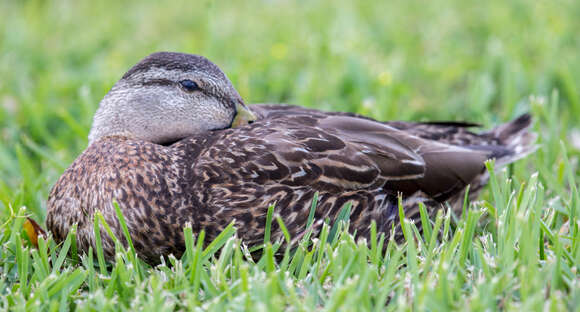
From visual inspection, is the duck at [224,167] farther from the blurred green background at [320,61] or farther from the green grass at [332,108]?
the blurred green background at [320,61]

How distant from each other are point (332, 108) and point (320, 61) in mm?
823

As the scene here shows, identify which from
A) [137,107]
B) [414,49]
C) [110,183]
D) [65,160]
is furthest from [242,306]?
[414,49]

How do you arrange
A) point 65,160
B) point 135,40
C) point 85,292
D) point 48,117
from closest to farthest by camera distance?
point 85,292, point 65,160, point 48,117, point 135,40

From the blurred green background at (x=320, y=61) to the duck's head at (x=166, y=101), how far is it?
0.59 meters

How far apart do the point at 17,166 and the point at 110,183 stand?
1.49m

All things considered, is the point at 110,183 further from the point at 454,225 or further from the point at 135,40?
the point at 135,40

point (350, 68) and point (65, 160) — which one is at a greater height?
point (350, 68)

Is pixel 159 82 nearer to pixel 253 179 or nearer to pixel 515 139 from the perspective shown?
pixel 253 179


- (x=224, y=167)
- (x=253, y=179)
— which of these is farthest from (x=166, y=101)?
(x=253, y=179)

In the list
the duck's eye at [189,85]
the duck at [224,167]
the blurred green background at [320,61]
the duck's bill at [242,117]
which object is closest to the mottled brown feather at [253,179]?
the duck at [224,167]

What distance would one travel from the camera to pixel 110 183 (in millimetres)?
2598

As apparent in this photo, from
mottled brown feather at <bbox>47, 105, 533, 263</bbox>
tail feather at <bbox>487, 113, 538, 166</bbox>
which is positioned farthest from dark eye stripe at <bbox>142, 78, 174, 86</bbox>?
tail feather at <bbox>487, 113, 538, 166</bbox>

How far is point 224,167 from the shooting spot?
270 centimetres

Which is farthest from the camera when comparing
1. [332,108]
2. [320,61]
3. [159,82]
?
[320,61]
